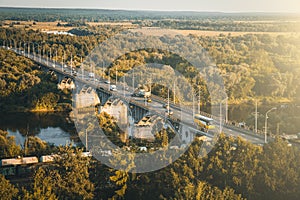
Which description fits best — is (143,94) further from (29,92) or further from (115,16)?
(115,16)

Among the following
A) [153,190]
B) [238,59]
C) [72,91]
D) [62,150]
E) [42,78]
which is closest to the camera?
[153,190]

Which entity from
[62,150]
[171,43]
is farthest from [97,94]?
[171,43]

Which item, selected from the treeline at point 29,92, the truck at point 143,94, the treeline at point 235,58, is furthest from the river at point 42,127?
the treeline at point 235,58

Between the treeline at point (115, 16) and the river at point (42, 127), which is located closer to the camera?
the river at point (42, 127)

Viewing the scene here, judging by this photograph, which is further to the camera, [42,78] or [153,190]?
[42,78]

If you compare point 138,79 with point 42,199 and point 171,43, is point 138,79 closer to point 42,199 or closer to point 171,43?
point 171,43

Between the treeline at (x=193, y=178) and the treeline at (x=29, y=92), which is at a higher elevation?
the treeline at (x=193, y=178)

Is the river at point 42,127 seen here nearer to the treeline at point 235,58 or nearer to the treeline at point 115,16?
the treeline at point 235,58
